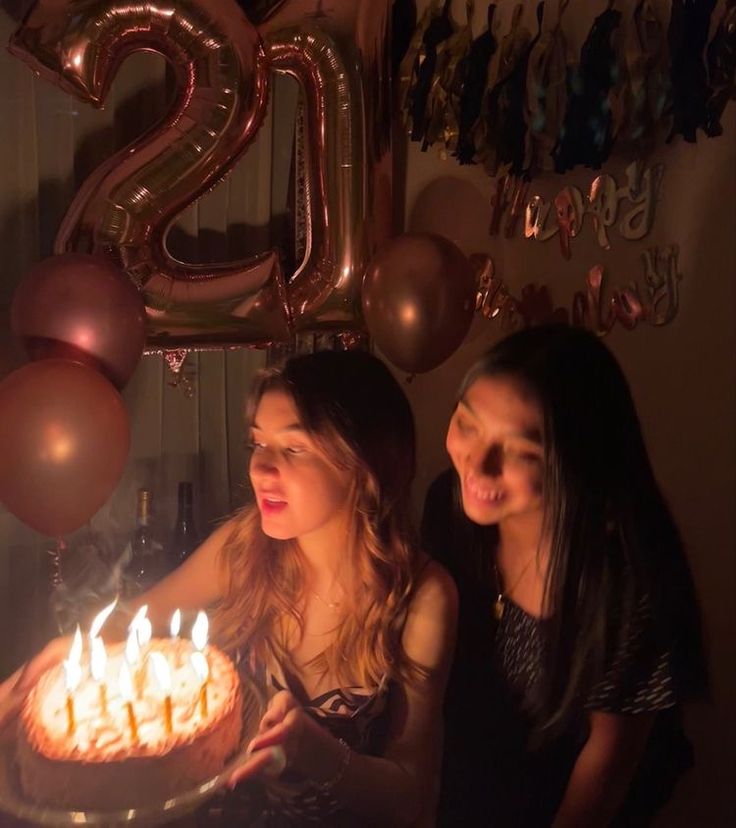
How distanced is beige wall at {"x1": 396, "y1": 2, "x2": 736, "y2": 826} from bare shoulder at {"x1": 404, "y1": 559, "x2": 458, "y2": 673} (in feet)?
1.00

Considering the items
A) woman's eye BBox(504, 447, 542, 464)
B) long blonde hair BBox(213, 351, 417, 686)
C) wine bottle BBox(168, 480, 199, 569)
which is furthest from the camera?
wine bottle BBox(168, 480, 199, 569)

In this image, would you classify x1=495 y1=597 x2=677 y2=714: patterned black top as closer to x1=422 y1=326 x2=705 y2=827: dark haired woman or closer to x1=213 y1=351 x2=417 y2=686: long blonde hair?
x1=422 y1=326 x2=705 y2=827: dark haired woman

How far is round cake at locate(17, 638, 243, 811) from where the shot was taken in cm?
87

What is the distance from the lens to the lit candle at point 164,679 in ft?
3.11

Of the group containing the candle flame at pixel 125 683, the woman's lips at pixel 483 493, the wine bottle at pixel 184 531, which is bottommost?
the candle flame at pixel 125 683

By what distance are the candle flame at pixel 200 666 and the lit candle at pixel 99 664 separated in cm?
12

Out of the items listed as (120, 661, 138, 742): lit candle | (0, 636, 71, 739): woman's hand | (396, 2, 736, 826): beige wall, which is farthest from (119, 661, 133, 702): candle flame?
(396, 2, 736, 826): beige wall

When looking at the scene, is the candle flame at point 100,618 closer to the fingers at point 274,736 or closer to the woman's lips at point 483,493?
the fingers at point 274,736

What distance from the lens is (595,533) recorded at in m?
0.93

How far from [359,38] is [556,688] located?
90cm

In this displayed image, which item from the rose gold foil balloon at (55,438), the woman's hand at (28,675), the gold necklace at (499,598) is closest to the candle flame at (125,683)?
the woman's hand at (28,675)

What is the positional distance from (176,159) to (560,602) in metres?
0.77

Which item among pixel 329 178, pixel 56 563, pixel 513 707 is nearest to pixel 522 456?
pixel 513 707

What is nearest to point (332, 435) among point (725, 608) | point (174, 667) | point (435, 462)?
point (435, 462)
